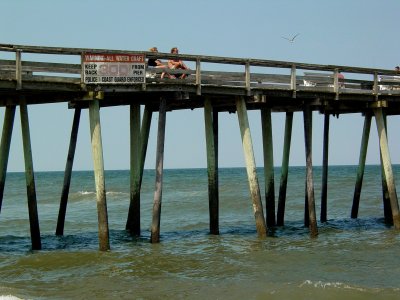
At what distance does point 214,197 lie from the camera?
21250 mm

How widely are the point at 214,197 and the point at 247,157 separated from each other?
1592 millimetres

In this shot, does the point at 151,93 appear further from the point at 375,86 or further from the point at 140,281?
the point at 375,86

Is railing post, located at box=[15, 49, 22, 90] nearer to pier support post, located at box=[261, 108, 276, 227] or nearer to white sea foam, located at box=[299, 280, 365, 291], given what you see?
white sea foam, located at box=[299, 280, 365, 291]

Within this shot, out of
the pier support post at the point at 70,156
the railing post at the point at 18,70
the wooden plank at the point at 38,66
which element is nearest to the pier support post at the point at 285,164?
the pier support post at the point at 70,156

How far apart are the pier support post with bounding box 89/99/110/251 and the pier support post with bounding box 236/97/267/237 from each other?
4200 millimetres

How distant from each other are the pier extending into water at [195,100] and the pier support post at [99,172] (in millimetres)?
22

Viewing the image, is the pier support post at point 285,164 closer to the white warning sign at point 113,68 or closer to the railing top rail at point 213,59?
the railing top rail at point 213,59

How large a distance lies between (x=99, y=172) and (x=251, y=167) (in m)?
4.42

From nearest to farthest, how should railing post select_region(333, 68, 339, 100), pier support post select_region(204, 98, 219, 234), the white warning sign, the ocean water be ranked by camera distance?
the ocean water, the white warning sign, pier support post select_region(204, 98, 219, 234), railing post select_region(333, 68, 339, 100)

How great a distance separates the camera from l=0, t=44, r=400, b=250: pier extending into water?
694 inches

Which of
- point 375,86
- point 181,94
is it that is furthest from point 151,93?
point 375,86

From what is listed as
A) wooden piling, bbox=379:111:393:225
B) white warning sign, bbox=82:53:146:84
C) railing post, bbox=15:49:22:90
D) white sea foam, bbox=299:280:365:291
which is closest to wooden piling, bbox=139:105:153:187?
white warning sign, bbox=82:53:146:84

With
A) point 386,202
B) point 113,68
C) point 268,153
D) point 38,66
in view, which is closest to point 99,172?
point 113,68

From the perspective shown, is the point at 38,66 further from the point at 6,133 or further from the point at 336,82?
the point at 336,82
